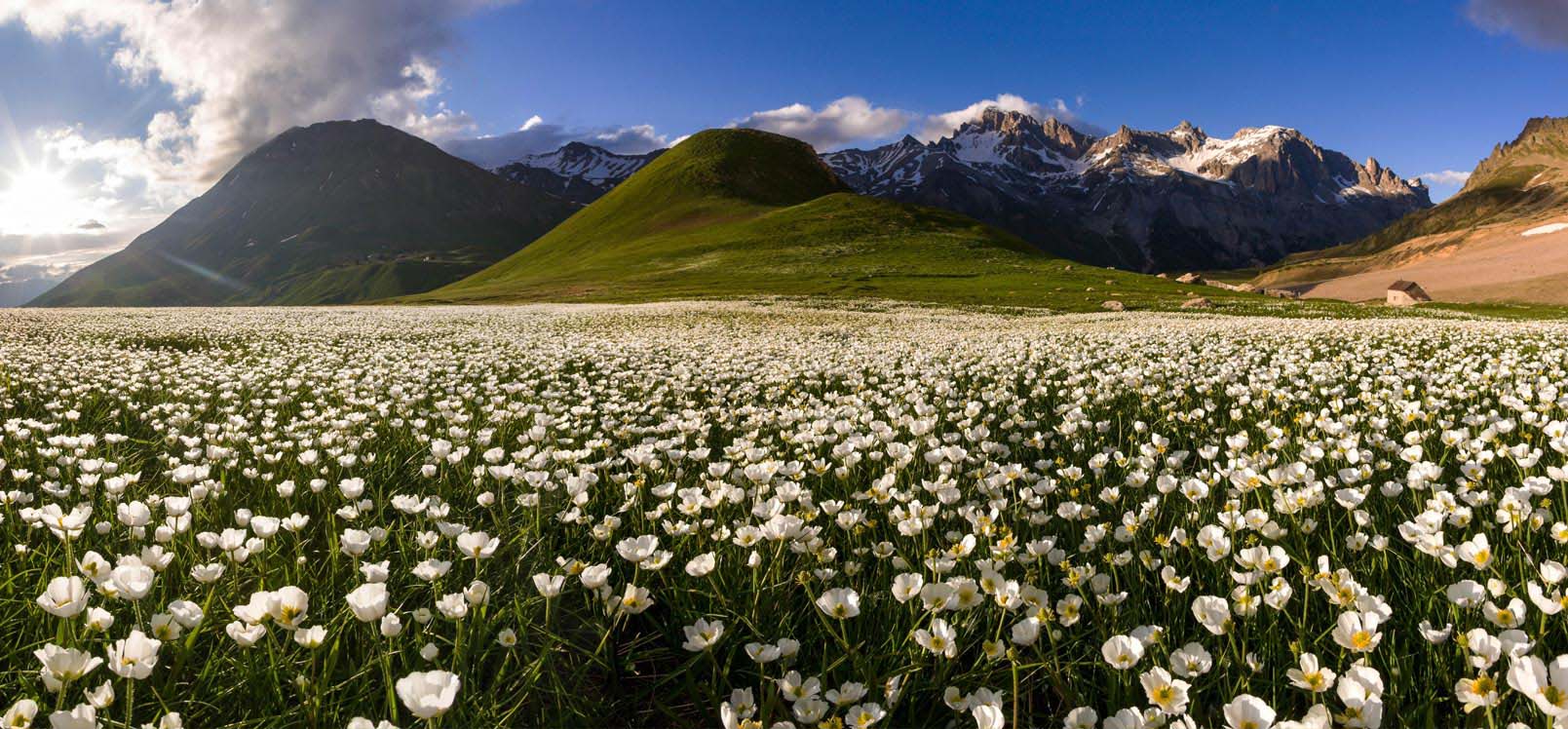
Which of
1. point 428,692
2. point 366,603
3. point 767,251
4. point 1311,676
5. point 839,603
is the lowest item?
point 1311,676

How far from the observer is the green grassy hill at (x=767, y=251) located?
224 feet

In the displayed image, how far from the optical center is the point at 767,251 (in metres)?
104

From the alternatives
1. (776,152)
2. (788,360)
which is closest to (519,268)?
(776,152)

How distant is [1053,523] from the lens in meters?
4.12

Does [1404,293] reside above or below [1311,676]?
below

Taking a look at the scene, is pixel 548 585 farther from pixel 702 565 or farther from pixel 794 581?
pixel 794 581

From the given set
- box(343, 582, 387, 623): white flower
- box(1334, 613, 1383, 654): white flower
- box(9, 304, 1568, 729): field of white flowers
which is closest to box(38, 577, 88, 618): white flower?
box(9, 304, 1568, 729): field of white flowers

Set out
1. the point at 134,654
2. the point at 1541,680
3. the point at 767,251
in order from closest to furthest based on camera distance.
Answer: the point at 1541,680
the point at 134,654
the point at 767,251

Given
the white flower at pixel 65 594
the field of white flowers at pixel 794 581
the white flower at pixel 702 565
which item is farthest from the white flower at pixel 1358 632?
the white flower at pixel 65 594

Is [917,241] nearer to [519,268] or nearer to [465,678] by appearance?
[519,268]

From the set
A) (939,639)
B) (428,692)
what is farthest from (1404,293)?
(428,692)

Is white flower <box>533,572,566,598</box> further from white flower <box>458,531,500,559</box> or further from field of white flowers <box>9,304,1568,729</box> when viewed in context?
white flower <box>458,531,500,559</box>

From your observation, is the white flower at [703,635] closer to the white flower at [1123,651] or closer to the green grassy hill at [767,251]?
the white flower at [1123,651]

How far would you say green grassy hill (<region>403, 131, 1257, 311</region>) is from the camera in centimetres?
6831
